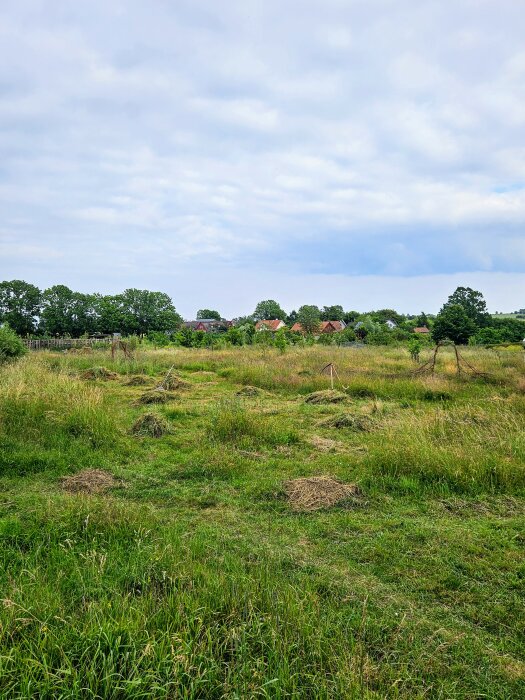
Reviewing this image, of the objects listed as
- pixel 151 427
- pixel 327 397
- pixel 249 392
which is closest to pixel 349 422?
pixel 327 397

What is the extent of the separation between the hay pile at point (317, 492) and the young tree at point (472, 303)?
206 feet

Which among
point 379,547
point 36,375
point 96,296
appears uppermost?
point 96,296

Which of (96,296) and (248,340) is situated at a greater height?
(96,296)

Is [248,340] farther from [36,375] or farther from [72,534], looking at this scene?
[72,534]

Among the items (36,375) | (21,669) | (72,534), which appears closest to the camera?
(21,669)

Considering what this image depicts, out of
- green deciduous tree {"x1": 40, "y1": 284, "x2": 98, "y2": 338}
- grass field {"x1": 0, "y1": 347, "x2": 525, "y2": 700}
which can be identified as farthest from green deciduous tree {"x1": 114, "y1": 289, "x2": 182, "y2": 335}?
grass field {"x1": 0, "y1": 347, "x2": 525, "y2": 700}

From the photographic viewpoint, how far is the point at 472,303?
63.4 metres

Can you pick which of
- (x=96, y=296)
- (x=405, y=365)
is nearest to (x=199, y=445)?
(x=405, y=365)

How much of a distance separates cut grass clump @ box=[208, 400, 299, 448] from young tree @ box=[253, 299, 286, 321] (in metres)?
83.9

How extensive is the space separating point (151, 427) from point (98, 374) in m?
9.13

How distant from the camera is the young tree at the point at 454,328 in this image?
1918 inches

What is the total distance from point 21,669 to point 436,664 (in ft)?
7.22

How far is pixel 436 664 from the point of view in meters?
2.46

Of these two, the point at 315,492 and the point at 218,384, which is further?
the point at 218,384
